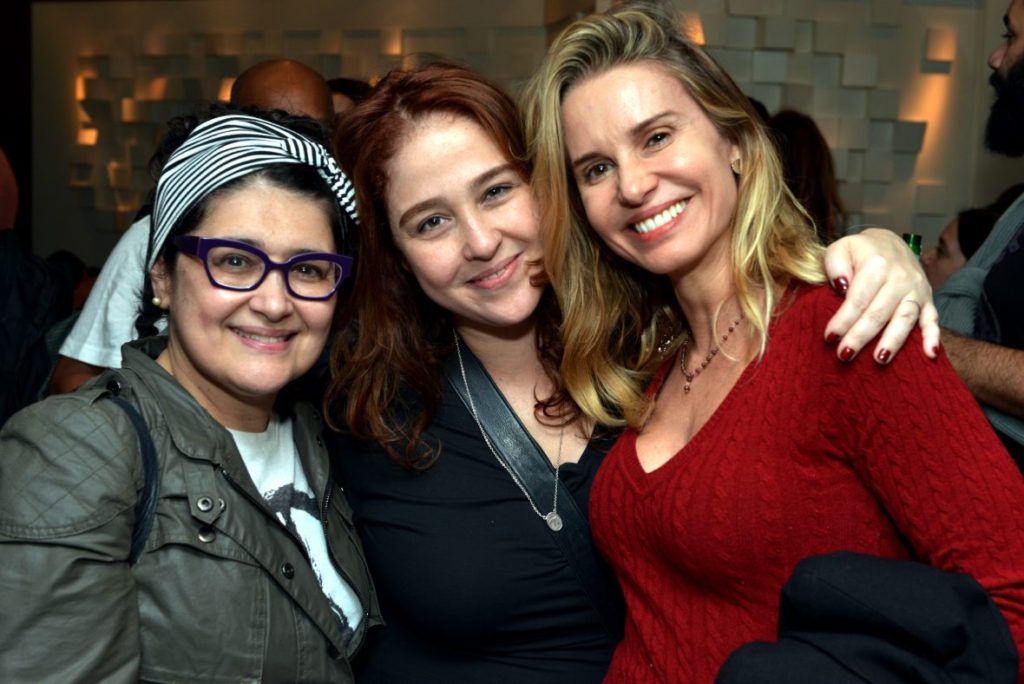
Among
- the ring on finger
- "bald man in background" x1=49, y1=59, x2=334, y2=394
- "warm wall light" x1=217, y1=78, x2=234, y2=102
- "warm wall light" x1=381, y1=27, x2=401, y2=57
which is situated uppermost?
the ring on finger

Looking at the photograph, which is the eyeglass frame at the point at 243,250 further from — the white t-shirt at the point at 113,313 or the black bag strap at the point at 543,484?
the white t-shirt at the point at 113,313

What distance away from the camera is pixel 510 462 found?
2.19 m

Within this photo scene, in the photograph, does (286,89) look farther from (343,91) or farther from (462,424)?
(462,424)

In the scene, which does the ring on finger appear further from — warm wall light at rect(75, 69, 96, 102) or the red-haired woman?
warm wall light at rect(75, 69, 96, 102)

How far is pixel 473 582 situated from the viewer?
2.07 m

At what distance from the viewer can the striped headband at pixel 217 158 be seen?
188 cm

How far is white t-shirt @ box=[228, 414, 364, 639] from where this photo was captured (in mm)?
2004

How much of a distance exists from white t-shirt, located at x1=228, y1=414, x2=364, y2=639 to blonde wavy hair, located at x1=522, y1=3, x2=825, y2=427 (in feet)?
1.99

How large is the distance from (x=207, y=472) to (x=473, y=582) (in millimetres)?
594

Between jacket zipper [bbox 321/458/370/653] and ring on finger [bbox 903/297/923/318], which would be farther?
jacket zipper [bbox 321/458/370/653]

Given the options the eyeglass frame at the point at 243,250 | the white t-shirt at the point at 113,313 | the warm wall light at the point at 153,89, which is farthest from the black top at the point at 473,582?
the warm wall light at the point at 153,89

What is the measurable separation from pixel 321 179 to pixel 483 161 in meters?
0.35

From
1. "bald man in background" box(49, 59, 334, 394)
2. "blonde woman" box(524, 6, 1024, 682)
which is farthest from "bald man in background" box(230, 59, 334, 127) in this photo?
"blonde woman" box(524, 6, 1024, 682)

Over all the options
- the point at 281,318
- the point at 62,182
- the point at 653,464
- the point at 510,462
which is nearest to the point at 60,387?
the point at 281,318
